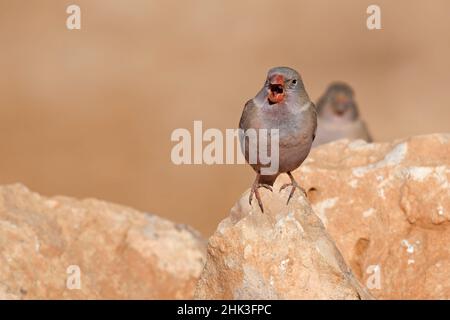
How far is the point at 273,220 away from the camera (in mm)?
5090

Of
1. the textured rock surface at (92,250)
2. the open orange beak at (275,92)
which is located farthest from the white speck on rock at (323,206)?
the open orange beak at (275,92)

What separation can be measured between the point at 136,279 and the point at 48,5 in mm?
11254

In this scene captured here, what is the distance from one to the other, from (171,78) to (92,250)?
29.9 ft

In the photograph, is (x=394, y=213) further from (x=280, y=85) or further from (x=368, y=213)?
(x=280, y=85)

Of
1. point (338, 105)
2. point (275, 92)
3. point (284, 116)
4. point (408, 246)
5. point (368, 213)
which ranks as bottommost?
point (408, 246)

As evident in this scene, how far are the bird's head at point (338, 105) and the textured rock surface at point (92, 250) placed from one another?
3574 millimetres

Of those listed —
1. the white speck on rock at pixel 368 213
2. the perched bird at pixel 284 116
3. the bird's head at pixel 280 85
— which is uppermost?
the bird's head at pixel 280 85

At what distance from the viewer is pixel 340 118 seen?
1014 centimetres

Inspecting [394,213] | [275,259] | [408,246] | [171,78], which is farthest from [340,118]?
[171,78]

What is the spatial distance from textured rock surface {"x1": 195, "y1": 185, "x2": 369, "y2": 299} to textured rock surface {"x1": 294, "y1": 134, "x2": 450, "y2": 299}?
0.90 metres

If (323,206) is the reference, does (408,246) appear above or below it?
below

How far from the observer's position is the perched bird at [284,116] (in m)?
5.21

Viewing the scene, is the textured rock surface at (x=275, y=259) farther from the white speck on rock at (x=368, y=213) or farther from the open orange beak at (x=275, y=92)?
the white speck on rock at (x=368, y=213)
